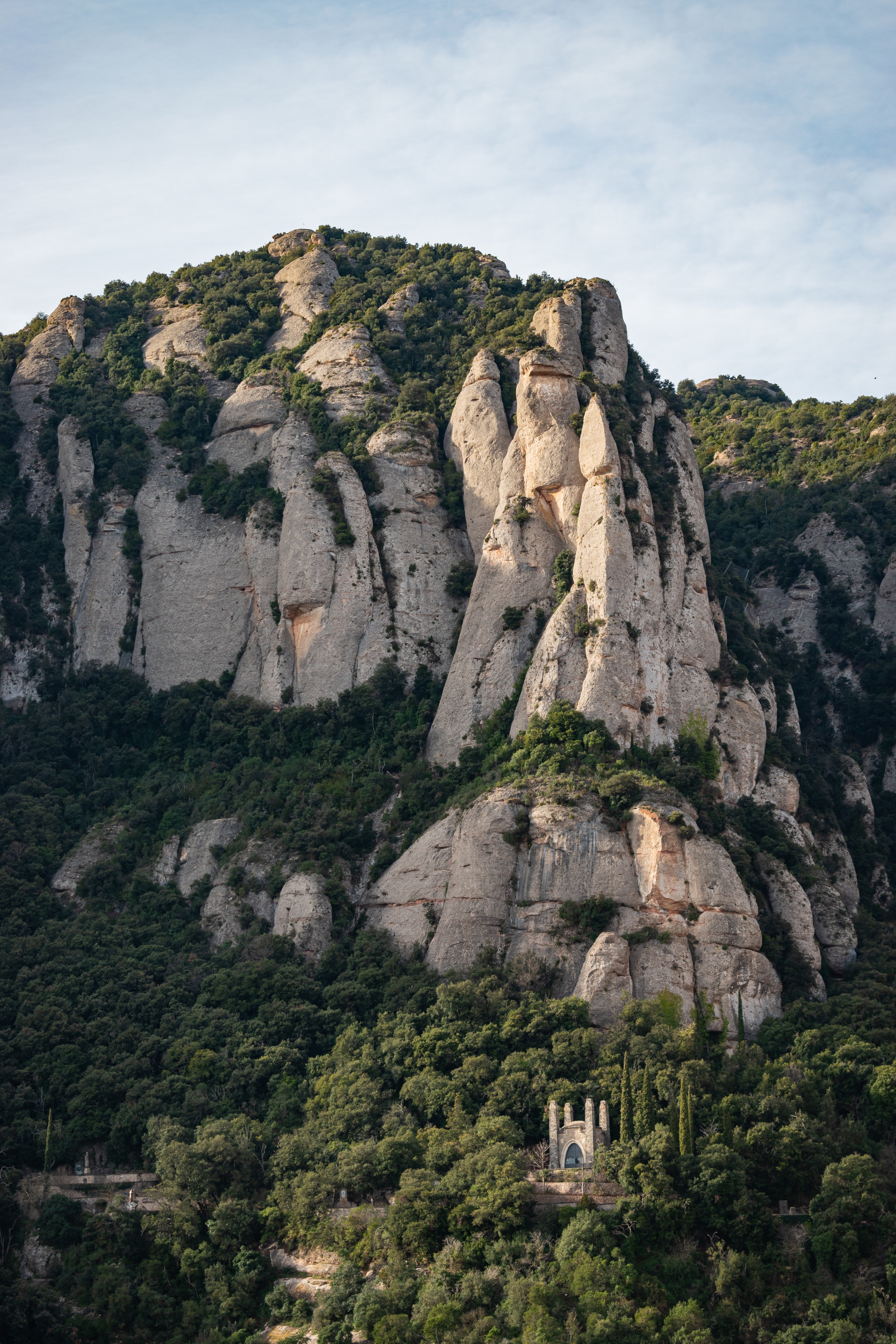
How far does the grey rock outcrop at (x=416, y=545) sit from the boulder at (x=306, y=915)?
530 inches

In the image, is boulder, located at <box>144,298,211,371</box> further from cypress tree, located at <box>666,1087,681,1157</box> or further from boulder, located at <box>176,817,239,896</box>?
cypress tree, located at <box>666,1087,681,1157</box>

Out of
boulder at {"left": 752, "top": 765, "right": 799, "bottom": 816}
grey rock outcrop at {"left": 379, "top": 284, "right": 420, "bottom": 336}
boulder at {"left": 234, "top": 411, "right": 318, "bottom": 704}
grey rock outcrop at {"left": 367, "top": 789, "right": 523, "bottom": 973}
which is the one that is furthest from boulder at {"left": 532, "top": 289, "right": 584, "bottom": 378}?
grey rock outcrop at {"left": 367, "top": 789, "right": 523, "bottom": 973}

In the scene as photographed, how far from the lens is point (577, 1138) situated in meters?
50.6

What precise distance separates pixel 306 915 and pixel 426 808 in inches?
288

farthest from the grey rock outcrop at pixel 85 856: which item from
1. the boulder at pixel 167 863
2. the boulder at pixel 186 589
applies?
the boulder at pixel 186 589

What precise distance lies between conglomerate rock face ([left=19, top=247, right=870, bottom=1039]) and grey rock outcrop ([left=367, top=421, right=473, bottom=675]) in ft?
0.42

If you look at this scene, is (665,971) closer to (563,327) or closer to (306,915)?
(306,915)

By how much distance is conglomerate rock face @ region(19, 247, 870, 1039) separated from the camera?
5853cm

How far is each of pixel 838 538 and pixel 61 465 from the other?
4417cm

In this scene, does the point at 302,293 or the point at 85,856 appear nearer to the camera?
the point at 85,856

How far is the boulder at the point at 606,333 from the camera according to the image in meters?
78.8

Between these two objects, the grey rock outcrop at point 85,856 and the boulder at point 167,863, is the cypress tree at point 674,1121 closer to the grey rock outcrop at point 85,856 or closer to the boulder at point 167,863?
the boulder at point 167,863

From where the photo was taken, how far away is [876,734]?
76.9 m

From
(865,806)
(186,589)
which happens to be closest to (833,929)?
(865,806)
